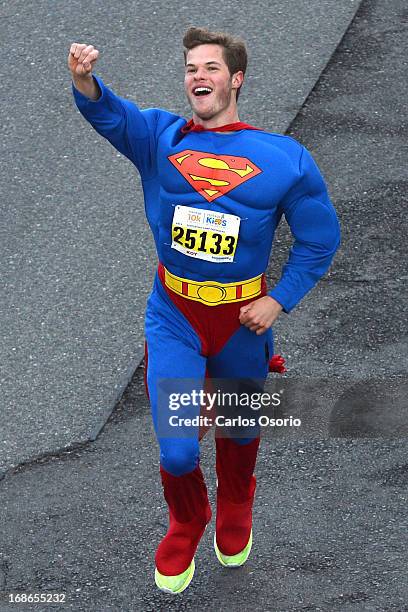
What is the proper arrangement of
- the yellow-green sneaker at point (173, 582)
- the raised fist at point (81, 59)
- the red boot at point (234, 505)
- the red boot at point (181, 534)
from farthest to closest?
1. the red boot at point (234, 505)
2. the yellow-green sneaker at point (173, 582)
3. the red boot at point (181, 534)
4. the raised fist at point (81, 59)

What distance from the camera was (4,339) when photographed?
7.12 meters

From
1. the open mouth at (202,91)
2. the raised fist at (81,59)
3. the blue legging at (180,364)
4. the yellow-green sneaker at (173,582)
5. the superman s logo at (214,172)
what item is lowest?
the yellow-green sneaker at (173,582)

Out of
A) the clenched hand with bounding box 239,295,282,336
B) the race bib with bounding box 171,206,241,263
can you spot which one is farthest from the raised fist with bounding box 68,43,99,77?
the clenched hand with bounding box 239,295,282,336

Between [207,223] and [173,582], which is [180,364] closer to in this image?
[207,223]

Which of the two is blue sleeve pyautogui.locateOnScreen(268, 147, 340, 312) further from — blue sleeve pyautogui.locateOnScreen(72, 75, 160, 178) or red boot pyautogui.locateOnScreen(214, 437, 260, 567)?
red boot pyautogui.locateOnScreen(214, 437, 260, 567)

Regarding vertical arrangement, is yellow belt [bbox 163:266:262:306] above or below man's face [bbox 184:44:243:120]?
below

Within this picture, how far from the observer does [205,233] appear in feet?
16.4

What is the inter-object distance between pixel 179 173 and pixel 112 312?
7.89ft

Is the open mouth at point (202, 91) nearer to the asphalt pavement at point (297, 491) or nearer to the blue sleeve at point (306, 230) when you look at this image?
the blue sleeve at point (306, 230)

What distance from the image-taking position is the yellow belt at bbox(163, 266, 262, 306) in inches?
201

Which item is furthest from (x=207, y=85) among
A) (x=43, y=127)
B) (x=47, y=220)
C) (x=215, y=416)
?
(x=43, y=127)

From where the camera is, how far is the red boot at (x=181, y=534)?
5277 millimetres

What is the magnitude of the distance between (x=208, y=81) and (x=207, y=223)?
1.81ft

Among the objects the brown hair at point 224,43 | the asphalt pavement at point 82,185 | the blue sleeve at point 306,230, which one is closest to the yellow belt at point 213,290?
the blue sleeve at point 306,230
